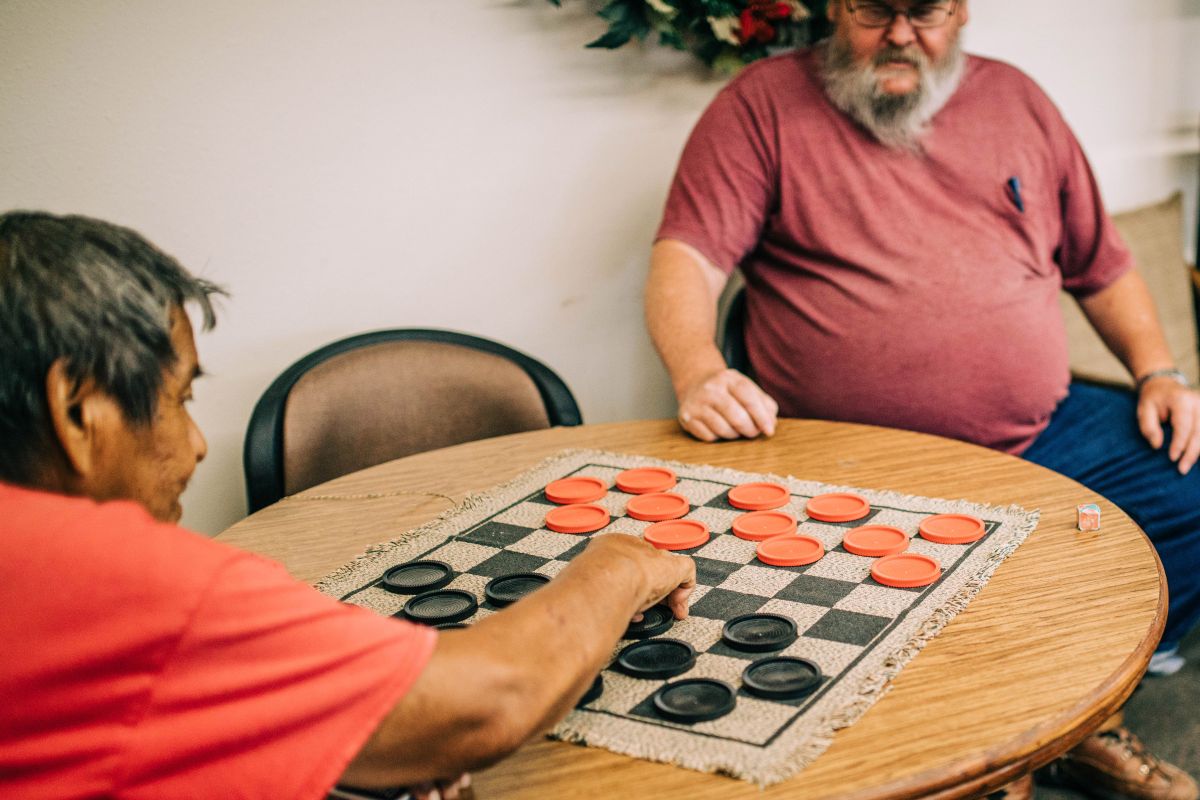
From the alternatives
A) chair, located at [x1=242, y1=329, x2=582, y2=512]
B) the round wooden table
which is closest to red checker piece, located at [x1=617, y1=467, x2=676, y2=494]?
the round wooden table

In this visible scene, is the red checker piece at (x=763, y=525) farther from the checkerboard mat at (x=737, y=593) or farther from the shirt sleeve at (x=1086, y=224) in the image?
the shirt sleeve at (x=1086, y=224)

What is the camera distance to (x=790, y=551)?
1345 mm

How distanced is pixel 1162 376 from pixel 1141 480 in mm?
299

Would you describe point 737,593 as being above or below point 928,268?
below

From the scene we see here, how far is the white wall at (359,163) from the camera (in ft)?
→ 7.01

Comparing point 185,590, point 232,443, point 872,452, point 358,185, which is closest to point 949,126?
point 872,452

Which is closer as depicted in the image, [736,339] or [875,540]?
[875,540]

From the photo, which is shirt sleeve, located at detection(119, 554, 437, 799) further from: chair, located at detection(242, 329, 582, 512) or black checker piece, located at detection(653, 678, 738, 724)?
chair, located at detection(242, 329, 582, 512)

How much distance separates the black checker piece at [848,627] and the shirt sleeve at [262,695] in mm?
514

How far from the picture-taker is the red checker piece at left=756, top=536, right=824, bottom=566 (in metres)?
1.32

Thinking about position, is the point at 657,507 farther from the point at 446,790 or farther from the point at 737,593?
the point at 446,790

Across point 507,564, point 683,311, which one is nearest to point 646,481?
point 507,564

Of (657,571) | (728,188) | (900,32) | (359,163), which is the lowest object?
(657,571)

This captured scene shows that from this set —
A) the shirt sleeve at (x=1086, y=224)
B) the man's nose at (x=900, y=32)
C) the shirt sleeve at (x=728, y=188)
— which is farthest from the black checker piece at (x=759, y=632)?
the shirt sleeve at (x=1086, y=224)
